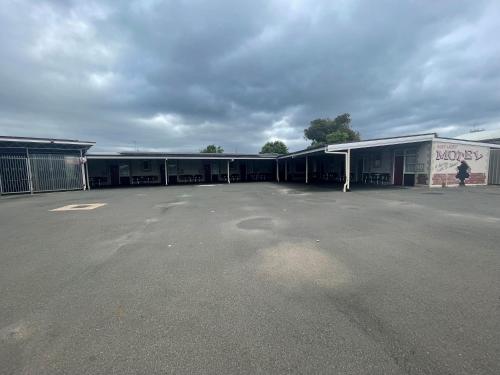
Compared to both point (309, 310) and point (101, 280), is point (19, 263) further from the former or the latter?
point (309, 310)

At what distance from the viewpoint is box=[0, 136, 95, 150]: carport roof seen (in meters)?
15.0

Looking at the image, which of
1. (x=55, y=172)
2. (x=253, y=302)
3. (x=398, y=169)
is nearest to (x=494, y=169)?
(x=398, y=169)

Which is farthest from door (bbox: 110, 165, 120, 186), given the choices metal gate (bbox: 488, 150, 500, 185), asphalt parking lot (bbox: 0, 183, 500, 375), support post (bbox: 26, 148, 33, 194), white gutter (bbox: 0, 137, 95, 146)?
metal gate (bbox: 488, 150, 500, 185)

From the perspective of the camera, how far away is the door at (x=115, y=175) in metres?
24.3

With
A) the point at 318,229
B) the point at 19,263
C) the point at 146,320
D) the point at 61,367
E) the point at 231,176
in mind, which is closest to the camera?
the point at 61,367

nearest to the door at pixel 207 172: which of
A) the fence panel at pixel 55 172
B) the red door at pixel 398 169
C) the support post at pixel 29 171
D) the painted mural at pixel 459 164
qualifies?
the fence panel at pixel 55 172

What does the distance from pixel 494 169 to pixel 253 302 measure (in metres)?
24.3

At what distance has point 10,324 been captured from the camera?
2.33m

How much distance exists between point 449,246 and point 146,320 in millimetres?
5262

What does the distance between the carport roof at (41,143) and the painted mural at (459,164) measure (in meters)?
25.2

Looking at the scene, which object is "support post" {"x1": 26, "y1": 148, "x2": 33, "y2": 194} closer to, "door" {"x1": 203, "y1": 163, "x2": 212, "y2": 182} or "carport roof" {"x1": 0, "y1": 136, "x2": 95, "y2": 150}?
"carport roof" {"x1": 0, "y1": 136, "x2": 95, "y2": 150}

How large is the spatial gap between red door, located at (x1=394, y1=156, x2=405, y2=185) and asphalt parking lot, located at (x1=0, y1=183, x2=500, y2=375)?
1344 centimetres

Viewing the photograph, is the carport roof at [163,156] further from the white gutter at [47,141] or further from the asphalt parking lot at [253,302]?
the asphalt parking lot at [253,302]

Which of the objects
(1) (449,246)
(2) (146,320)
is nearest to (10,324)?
(2) (146,320)
